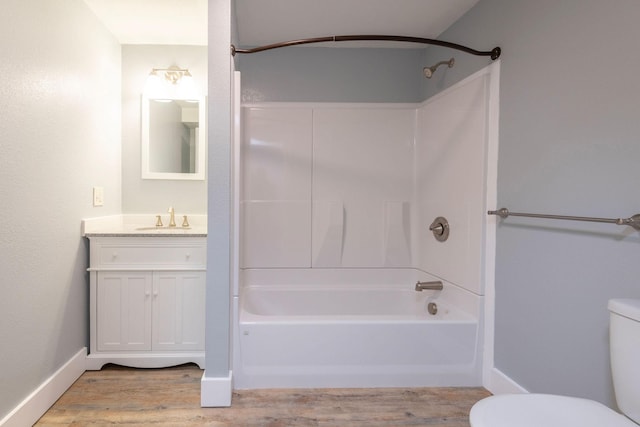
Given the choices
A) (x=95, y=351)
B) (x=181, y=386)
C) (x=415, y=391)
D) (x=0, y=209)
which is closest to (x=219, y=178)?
(x=0, y=209)

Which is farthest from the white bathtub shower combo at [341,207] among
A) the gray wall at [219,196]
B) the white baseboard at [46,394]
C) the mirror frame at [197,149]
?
the white baseboard at [46,394]

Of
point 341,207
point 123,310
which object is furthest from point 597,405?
point 123,310

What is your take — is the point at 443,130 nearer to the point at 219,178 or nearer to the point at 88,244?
the point at 219,178

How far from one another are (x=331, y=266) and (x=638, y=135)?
2004mm

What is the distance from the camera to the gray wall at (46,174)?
1585 millimetres

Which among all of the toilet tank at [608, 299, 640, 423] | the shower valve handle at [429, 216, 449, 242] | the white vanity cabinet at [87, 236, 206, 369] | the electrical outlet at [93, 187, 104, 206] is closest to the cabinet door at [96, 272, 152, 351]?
the white vanity cabinet at [87, 236, 206, 369]

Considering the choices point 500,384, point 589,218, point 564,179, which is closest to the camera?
point 589,218

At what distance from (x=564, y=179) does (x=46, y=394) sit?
8.85 ft

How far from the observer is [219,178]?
1868 millimetres

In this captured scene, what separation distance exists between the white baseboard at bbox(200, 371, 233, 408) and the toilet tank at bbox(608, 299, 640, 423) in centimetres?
165

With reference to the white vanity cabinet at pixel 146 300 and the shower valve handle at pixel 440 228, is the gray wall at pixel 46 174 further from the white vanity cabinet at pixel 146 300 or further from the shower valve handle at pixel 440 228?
the shower valve handle at pixel 440 228

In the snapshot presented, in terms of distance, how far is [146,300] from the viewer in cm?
226

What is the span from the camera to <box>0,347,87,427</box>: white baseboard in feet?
5.32

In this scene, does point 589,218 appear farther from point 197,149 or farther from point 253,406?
point 197,149
